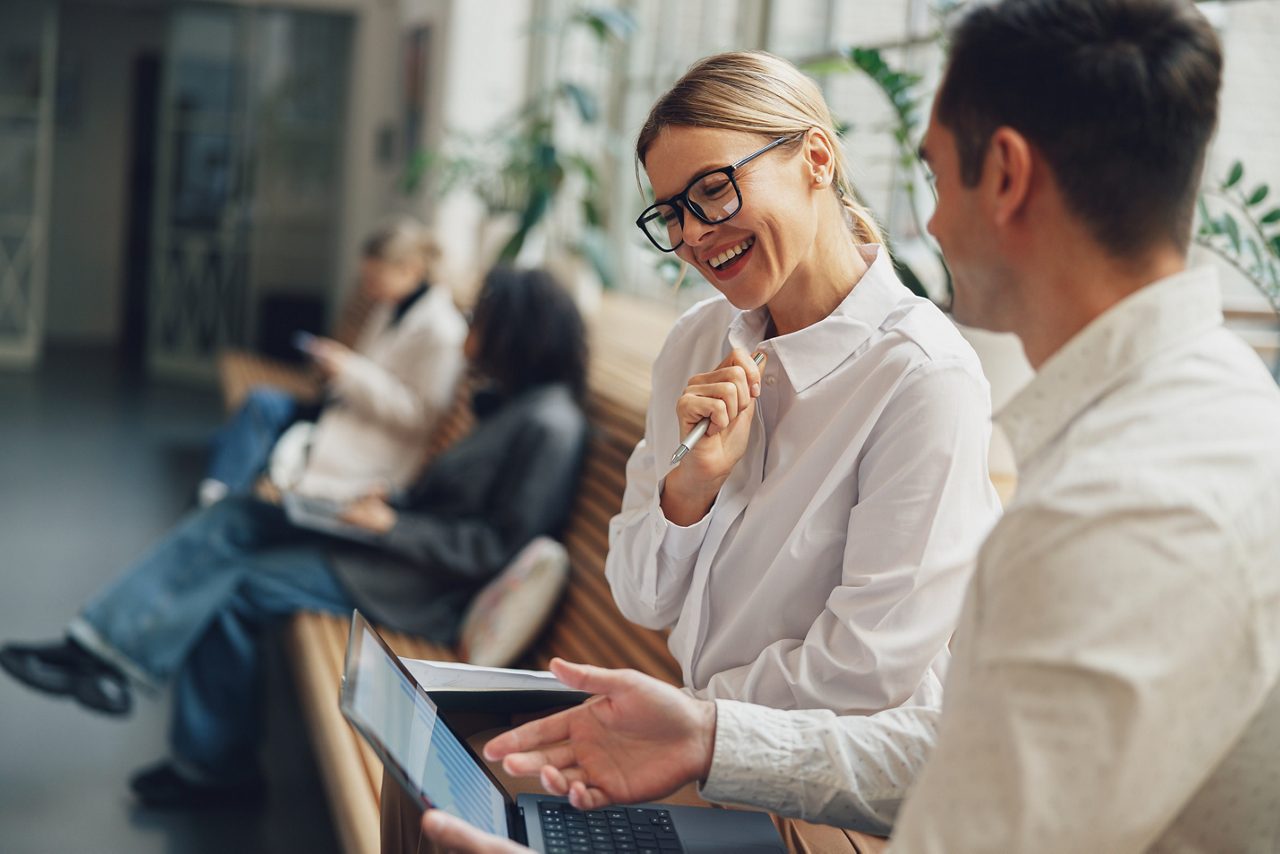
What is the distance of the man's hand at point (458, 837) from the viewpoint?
110cm

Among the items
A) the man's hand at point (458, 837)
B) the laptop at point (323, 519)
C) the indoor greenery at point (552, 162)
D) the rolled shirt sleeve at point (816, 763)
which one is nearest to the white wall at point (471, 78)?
the indoor greenery at point (552, 162)

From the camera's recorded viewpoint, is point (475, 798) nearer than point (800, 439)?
Yes

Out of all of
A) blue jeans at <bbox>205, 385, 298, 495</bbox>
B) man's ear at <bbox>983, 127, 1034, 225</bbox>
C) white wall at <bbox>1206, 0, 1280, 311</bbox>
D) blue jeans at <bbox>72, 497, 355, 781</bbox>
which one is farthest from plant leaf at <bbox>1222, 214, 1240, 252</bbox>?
blue jeans at <bbox>205, 385, 298, 495</bbox>

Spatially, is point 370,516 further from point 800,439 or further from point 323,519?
point 800,439

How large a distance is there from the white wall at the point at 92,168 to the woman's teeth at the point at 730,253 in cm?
1077

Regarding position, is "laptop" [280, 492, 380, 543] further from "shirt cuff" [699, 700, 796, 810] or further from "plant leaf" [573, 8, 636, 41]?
"plant leaf" [573, 8, 636, 41]

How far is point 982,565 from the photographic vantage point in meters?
0.97

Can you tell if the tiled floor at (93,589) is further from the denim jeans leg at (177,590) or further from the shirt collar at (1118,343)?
the shirt collar at (1118,343)

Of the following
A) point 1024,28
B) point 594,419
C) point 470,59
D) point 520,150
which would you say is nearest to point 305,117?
point 470,59

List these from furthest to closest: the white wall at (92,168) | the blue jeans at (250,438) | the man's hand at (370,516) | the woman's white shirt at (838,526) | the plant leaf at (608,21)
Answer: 1. the white wall at (92,168)
2. the blue jeans at (250,438)
3. the plant leaf at (608,21)
4. the man's hand at (370,516)
5. the woman's white shirt at (838,526)

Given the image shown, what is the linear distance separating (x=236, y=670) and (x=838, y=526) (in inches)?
79.9

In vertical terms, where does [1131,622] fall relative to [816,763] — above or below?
above

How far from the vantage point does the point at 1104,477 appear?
915 mm

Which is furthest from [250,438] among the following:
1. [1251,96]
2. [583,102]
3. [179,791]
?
[1251,96]
